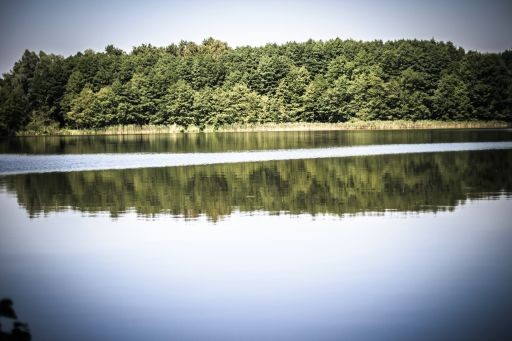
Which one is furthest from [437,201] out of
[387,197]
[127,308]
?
[127,308]

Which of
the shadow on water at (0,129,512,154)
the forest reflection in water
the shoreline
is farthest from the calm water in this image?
the shoreline

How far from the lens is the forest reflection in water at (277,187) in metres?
23.2

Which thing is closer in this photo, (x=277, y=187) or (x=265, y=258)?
(x=265, y=258)

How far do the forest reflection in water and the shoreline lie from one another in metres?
58.8

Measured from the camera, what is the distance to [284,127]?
338ft

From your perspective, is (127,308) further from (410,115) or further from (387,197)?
(410,115)

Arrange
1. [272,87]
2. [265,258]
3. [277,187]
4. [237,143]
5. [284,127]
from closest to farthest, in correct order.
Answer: [265,258]
[277,187]
[237,143]
[284,127]
[272,87]

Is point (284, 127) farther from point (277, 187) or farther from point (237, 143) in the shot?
point (277, 187)

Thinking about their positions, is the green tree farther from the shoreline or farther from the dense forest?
the shoreline

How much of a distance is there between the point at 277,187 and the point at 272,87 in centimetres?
7912

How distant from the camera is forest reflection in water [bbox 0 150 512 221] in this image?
2316 centimetres

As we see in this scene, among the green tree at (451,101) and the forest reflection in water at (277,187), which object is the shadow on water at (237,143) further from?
the green tree at (451,101)

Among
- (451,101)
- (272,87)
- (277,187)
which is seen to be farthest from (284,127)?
(277,187)

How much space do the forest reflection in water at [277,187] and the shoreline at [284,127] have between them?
193ft
